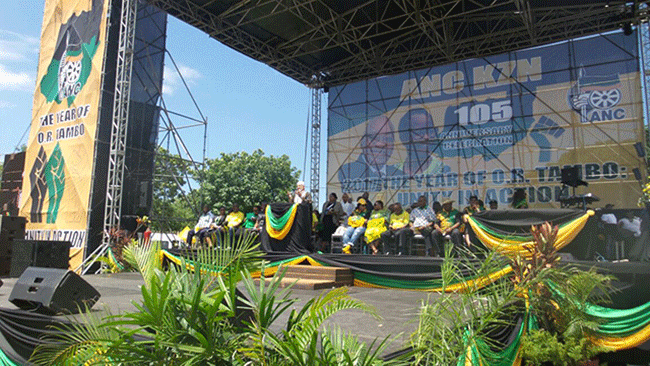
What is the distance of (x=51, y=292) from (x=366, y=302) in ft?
9.50

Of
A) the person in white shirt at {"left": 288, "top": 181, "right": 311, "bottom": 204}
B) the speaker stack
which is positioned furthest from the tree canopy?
the person in white shirt at {"left": 288, "top": 181, "right": 311, "bottom": 204}

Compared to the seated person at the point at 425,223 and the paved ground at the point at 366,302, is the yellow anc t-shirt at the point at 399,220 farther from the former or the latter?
the paved ground at the point at 366,302

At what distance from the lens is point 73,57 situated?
39.1ft

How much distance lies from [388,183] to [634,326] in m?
10.1

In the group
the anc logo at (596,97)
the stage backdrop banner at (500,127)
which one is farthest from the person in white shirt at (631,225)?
the anc logo at (596,97)

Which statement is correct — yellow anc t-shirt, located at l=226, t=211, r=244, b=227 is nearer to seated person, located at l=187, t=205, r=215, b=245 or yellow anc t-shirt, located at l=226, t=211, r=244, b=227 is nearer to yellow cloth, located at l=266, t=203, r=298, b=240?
seated person, located at l=187, t=205, r=215, b=245

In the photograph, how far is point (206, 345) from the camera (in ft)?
6.11

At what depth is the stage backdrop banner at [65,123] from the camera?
35.6 feet

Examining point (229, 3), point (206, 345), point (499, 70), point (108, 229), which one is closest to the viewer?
point (206, 345)

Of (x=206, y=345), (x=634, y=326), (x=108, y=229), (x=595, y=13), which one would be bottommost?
(x=634, y=326)

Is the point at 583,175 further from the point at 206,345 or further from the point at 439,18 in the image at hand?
the point at 206,345

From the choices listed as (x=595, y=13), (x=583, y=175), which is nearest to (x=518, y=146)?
(x=583, y=175)

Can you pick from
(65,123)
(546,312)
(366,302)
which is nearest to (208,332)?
(366,302)

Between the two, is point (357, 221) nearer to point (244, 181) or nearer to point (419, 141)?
point (419, 141)
